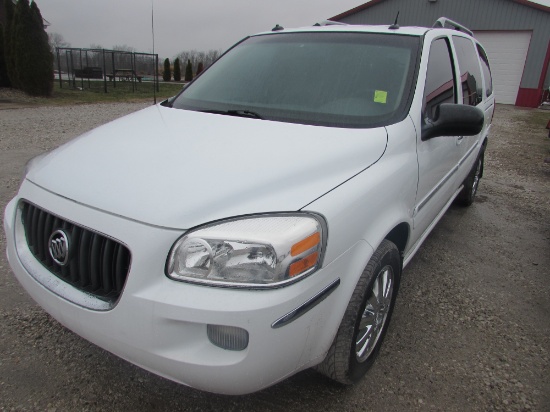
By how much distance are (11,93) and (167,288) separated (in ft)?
53.1

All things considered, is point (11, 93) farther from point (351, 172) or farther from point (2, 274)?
point (351, 172)

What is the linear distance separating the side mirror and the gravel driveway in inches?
46.5

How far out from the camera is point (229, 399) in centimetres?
202

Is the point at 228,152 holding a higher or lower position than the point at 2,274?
higher

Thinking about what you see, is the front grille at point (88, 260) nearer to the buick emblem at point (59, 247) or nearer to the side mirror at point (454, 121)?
the buick emblem at point (59, 247)

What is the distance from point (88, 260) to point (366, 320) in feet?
4.14


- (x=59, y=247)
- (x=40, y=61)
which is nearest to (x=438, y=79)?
(x=59, y=247)

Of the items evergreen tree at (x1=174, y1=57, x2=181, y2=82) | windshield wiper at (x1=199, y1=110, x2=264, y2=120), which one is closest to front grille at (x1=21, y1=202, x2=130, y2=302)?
windshield wiper at (x1=199, y1=110, x2=264, y2=120)

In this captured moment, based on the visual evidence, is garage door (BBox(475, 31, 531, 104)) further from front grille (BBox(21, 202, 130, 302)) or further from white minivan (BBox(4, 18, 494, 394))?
front grille (BBox(21, 202, 130, 302))

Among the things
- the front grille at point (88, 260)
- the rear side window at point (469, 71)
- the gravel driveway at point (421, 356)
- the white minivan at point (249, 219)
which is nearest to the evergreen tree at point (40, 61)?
the gravel driveway at point (421, 356)

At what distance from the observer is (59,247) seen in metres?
1.70

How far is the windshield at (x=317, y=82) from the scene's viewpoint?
234 centimetres

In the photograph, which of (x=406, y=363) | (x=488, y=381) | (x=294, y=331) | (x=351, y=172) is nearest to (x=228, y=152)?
(x=351, y=172)

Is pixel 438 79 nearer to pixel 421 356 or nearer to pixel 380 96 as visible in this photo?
pixel 380 96
